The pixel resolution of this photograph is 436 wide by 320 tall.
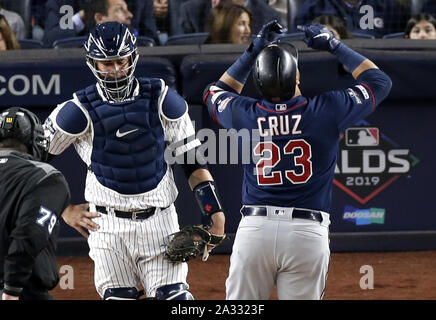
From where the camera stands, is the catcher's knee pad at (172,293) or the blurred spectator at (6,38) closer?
the catcher's knee pad at (172,293)

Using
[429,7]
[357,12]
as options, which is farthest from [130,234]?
[429,7]

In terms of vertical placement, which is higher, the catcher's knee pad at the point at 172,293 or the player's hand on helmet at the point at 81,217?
the player's hand on helmet at the point at 81,217

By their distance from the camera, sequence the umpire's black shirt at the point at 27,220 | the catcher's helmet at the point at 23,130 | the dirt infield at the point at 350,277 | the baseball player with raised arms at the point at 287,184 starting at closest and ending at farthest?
the umpire's black shirt at the point at 27,220 → the catcher's helmet at the point at 23,130 → the baseball player with raised arms at the point at 287,184 → the dirt infield at the point at 350,277

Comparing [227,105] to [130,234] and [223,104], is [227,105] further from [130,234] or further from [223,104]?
[130,234]

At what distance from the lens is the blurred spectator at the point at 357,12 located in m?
9.91

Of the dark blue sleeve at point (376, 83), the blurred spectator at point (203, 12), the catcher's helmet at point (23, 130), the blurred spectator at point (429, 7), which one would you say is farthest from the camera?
the blurred spectator at point (429, 7)

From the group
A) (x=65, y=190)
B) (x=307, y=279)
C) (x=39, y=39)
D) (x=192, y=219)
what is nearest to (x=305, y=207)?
(x=307, y=279)

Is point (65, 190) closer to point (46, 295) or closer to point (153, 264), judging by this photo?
point (46, 295)

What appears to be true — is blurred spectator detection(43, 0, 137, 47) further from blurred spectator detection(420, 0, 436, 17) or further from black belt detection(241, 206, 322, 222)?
black belt detection(241, 206, 322, 222)

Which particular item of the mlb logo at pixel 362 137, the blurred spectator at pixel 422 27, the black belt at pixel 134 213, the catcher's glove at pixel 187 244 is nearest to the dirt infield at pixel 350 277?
the mlb logo at pixel 362 137

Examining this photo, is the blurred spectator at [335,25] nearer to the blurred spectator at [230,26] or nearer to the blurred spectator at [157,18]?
the blurred spectator at [230,26]

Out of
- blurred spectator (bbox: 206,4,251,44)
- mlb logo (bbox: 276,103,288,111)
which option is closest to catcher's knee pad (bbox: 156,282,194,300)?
mlb logo (bbox: 276,103,288,111)

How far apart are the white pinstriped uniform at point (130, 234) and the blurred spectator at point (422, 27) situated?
4873mm

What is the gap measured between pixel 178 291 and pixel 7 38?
4.66 m
